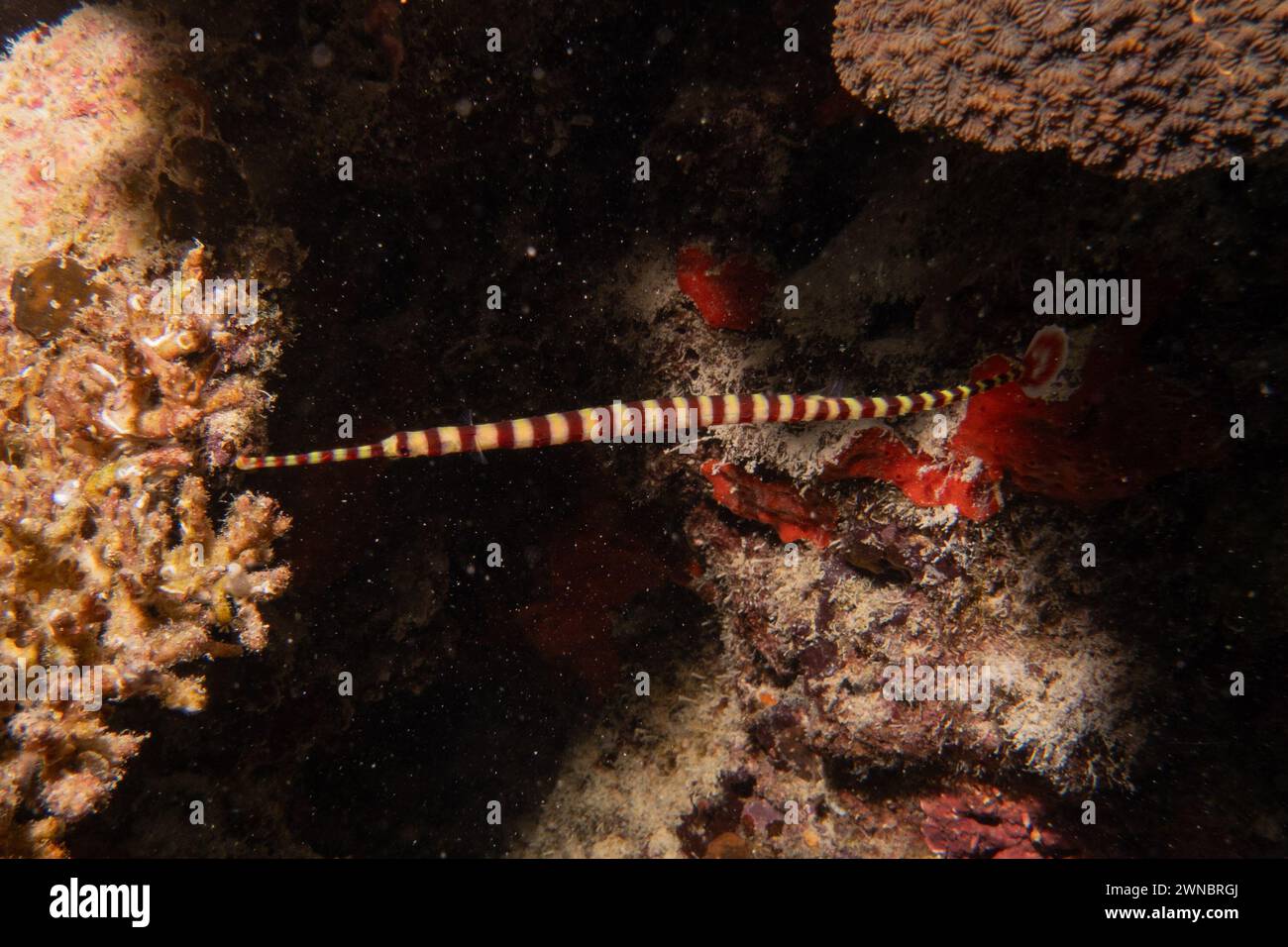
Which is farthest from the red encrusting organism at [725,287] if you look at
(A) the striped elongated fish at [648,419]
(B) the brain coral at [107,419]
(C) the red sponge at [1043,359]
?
(B) the brain coral at [107,419]

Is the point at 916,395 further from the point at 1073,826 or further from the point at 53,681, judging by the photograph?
the point at 53,681

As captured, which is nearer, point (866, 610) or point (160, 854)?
point (160, 854)

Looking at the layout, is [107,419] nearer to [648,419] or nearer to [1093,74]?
[648,419]

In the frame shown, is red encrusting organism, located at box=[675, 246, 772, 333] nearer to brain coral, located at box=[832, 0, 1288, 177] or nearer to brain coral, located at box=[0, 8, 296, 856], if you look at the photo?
brain coral, located at box=[832, 0, 1288, 177]

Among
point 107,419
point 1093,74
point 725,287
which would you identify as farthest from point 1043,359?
point 107,419

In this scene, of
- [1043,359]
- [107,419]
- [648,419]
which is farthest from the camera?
[648,419]

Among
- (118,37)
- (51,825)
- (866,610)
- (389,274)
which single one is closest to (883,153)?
(866,610)
